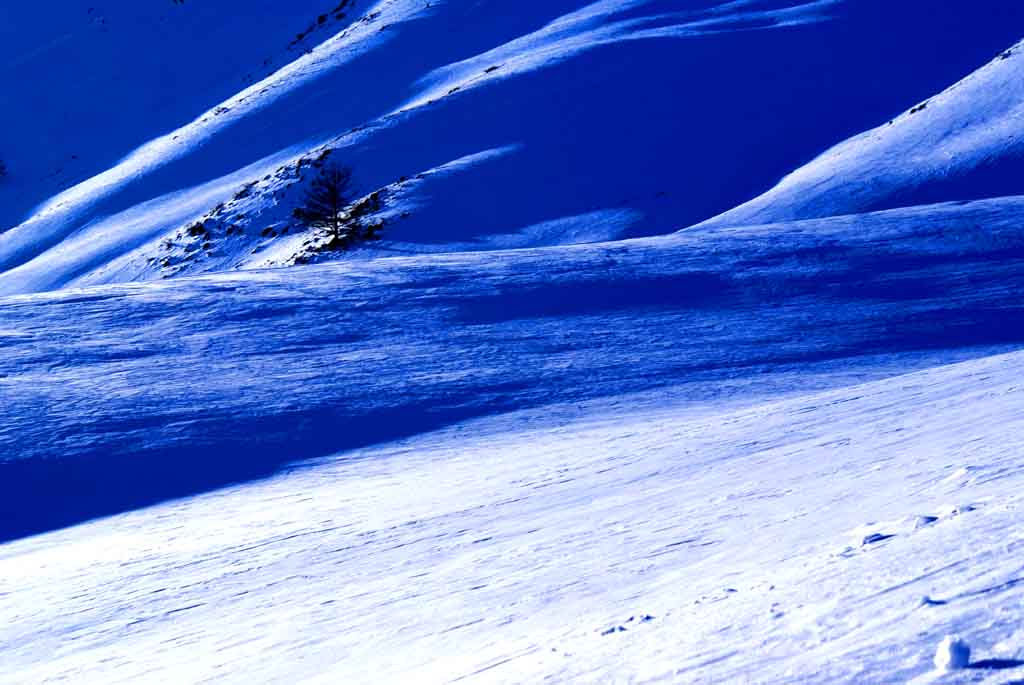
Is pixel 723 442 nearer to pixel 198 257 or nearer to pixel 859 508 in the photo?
pixel 859 508

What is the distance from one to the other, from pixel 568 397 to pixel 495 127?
27.0 meters

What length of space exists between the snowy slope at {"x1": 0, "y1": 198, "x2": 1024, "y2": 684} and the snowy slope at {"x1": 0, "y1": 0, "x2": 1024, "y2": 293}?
542 inches

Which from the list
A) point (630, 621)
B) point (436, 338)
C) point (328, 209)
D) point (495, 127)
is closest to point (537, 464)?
point (436, 338)

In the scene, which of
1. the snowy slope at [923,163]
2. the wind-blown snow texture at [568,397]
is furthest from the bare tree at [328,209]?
the snowy slope at [923,163]

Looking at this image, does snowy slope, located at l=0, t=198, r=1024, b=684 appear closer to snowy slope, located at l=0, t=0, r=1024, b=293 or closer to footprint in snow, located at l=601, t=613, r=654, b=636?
footprint in snow, located at l=601, t=613, r=654, b=636

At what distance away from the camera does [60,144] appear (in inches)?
2393

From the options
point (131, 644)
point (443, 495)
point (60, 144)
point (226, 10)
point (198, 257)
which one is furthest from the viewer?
point (226, 10)

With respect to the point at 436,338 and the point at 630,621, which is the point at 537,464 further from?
the point at 630,621

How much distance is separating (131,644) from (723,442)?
16.8 feet

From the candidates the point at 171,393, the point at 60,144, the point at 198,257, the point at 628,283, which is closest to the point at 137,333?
the point at 171,393

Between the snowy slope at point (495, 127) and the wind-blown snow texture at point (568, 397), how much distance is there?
0.77ft

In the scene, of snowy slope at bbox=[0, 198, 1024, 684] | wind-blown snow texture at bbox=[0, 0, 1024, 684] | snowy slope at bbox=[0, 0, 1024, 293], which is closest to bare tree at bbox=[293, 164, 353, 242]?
wind-blown snow texture at bbox=[0, 0, 1024, 684]

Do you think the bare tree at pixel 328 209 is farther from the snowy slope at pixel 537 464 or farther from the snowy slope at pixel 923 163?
the snowy slope at pixel 537 464

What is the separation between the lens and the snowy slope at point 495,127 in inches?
1391
